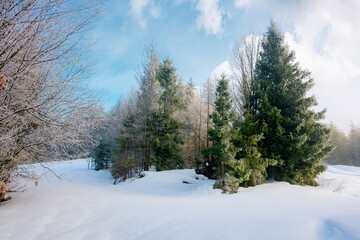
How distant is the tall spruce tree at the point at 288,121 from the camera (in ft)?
29.1

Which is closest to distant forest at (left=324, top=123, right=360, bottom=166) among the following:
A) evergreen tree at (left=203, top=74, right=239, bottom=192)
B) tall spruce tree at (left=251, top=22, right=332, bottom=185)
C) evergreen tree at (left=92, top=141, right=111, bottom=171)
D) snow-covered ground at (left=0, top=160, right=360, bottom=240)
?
tall spruce tree at (left=251, top=22, right=332, bottom=185)

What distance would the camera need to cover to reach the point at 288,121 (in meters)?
9.20

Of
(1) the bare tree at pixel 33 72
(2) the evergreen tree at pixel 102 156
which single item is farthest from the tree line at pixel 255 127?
(2) the evergreen tree at pixel 102 156

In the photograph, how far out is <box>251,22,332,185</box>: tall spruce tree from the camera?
8.88m

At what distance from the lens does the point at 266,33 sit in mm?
11508

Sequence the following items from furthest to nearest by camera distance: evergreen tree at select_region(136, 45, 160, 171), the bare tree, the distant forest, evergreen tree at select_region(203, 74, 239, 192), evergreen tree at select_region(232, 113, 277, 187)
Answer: the distant forest → evergreen tree at select_region(136, 45, 160, 171) → evergreen tree at select_region(232, 113, 277, 187) → evergreen tree at select_region(203, 74, 239, 192) → the bare tree

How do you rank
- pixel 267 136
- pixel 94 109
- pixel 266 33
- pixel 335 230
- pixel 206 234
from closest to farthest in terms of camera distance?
pixel 335 230
pixel 206 234
pixel 94 109
pixel 267 136
pixel 266 33

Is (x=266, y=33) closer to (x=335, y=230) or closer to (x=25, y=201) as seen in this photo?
(x=335, y=230)

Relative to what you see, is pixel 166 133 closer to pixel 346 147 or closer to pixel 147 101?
pixel 147 101

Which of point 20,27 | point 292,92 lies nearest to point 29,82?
point 20,27

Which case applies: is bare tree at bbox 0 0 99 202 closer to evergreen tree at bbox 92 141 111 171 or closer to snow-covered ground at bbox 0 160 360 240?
snow-covered ground at bbox 0 160 360 240

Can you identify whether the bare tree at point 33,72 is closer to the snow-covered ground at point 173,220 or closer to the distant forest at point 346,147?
the snow-covered ground at point 173,220

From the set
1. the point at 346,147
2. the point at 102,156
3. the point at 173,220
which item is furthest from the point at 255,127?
the point at 346,147

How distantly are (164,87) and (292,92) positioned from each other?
33.8 ft
